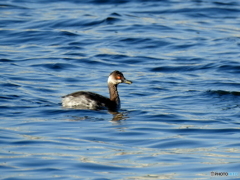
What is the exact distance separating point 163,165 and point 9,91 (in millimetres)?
6444

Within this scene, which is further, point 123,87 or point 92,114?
point 123,87

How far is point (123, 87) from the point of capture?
632 inches

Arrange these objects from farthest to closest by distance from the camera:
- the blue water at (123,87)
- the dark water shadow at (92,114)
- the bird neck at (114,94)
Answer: the bird neck at (114,94)
the dark water shadow at (92,114)
the blue water at (123,87)

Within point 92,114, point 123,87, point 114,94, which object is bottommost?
point 123,87

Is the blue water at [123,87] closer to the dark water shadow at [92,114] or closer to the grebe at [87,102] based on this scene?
the dark water shadow at [92,114]

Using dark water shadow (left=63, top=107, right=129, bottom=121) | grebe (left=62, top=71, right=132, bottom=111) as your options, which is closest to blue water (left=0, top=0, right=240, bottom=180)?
dark water shadow (left=63, top=107, right=129, bottom=121)

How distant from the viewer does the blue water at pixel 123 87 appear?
9207mm

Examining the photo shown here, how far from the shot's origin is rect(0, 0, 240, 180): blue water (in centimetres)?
921

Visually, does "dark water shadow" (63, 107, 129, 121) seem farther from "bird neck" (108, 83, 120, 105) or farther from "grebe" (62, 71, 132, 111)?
"bird neck" (108, 83, 120, 105)

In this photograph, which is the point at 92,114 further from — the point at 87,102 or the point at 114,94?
the point at 114,94

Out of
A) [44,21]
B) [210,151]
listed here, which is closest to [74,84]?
[210,151]

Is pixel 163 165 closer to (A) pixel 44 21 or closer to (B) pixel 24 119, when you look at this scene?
(B) pixel 24 119

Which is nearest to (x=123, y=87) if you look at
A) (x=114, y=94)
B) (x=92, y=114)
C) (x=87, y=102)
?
(x=114, y=94)

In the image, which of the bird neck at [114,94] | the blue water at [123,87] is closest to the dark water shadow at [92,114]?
the blue water at [123,87]
